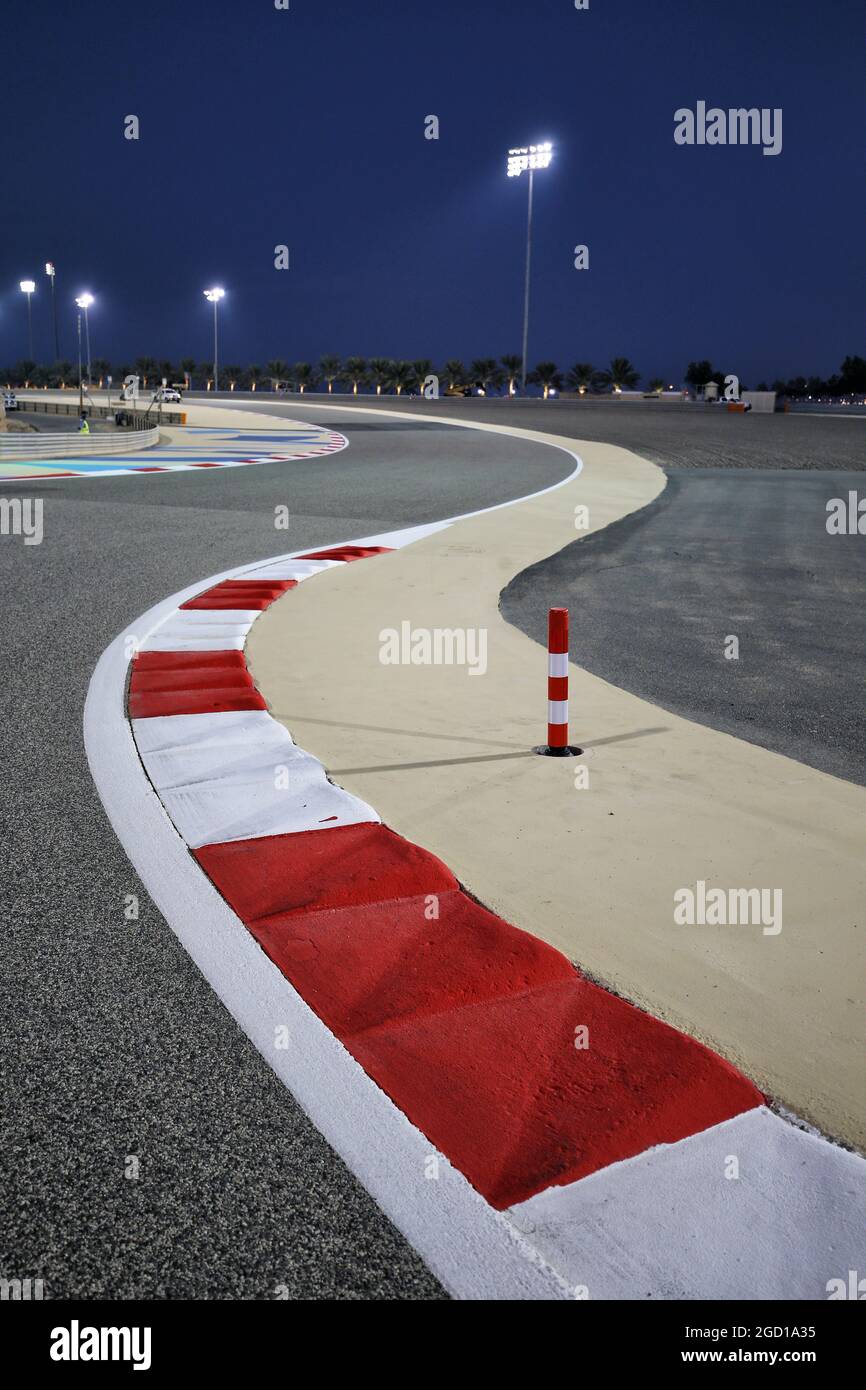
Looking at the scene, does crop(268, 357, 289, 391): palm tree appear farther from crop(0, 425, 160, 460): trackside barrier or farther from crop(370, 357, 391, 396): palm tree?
crop(0, 425, 160, 460): trackside barrier

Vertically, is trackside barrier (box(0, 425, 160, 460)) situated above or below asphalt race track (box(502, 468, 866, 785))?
above

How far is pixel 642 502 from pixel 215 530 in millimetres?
8702

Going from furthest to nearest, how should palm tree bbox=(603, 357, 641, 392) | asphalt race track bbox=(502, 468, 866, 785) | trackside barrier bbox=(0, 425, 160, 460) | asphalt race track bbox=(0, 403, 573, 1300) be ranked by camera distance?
1. palm tree bbox=(603, 357, 641, 392)
2. trackside barrier bbox=(0, 425, 160, 460)
3. asphalt race track bbox=(502, 468, 866, 785)
4. asphalt race track bbox=(0, 403, 573, 1300)

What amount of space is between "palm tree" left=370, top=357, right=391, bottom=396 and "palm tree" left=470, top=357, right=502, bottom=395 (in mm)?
9088

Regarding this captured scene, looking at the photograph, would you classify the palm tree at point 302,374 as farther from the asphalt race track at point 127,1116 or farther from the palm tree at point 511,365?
the asphalt race track at point 127,1116

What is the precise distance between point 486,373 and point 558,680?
400 feet

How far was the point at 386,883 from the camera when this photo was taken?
4219 mm

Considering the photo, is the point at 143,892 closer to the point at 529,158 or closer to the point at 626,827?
the point at 626,827

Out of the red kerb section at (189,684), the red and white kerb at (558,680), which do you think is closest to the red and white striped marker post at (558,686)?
the red and white kerb at (558,680)

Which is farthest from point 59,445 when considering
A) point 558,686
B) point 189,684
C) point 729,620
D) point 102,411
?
point 102,411

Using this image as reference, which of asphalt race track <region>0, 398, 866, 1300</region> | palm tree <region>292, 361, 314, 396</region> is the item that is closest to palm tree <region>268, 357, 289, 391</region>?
palm tree <region>292, 361, 314, 396</region>

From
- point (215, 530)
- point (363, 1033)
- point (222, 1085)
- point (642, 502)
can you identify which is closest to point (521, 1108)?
point (363, 1033)

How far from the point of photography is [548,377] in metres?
119

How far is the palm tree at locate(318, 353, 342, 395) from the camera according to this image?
12610 cm
